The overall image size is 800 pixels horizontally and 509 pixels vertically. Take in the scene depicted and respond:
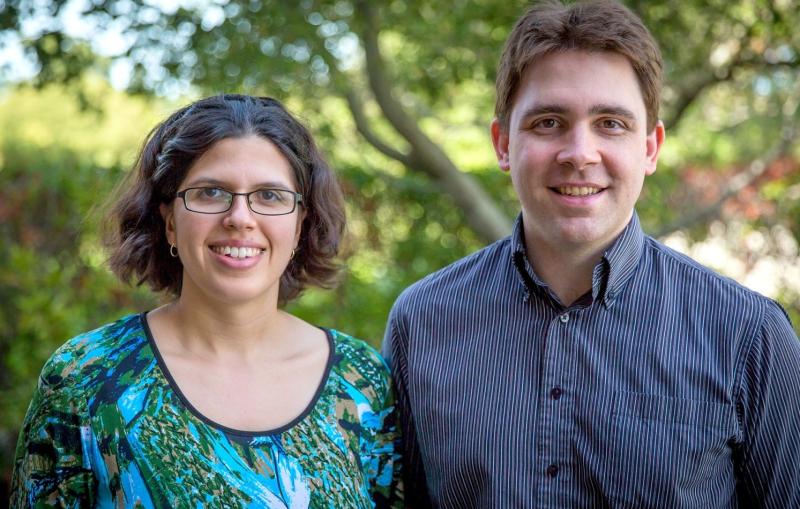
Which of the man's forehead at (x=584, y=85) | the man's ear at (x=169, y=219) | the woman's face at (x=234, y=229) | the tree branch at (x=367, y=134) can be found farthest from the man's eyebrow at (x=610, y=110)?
the tree branch at (x=367, y=134)

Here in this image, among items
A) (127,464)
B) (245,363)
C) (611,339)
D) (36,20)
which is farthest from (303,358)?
(36,20)

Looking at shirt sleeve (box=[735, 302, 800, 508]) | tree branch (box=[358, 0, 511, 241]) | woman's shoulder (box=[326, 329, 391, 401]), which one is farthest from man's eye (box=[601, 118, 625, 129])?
tree branch (box=[358, 0, 511, 241])

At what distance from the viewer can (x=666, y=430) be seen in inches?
98.9

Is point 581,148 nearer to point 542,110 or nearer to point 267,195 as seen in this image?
point 542,110

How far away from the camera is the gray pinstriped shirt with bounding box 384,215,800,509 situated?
2.49 meters

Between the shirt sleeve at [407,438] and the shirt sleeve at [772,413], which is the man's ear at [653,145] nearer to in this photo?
the shirt sleeve at [772,413]

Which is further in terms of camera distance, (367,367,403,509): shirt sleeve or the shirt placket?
(367,367,403,509): shirt sleeve

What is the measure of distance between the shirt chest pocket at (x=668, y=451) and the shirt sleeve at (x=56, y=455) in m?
1.49

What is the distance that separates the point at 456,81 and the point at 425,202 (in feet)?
3.09

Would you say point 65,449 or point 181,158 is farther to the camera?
point 181,158

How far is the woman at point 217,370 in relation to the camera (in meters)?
2.46

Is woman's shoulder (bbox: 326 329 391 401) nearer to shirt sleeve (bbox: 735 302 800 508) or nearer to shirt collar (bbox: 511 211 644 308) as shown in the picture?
shirt collar (bbox: 511 211 644 308)

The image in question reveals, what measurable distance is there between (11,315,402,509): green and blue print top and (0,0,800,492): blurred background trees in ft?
4.75

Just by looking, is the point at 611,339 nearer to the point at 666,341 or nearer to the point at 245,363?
the point at 666,341
